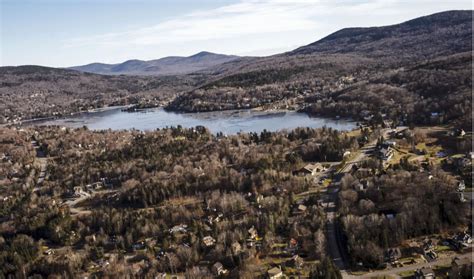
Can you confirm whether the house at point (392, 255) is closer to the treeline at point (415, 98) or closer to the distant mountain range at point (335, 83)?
the treeline at point (415, 98)

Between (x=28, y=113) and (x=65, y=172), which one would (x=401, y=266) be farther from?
(x=28, y=113)

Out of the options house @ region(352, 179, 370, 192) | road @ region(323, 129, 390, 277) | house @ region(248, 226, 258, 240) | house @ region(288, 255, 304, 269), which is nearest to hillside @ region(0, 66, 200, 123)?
road @ region(323, 129, 390, 277)

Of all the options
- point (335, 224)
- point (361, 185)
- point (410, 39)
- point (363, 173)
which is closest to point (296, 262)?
point (335, 224)

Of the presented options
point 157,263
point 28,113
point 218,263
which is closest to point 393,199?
point 218,263

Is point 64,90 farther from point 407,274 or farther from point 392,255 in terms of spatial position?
point 407,274

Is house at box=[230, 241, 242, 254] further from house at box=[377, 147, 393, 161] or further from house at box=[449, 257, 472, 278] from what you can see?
house at box=[377, 147, 393, 161]

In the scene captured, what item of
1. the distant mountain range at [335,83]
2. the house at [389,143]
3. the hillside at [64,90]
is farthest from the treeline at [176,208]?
the hillside at [64,90]
